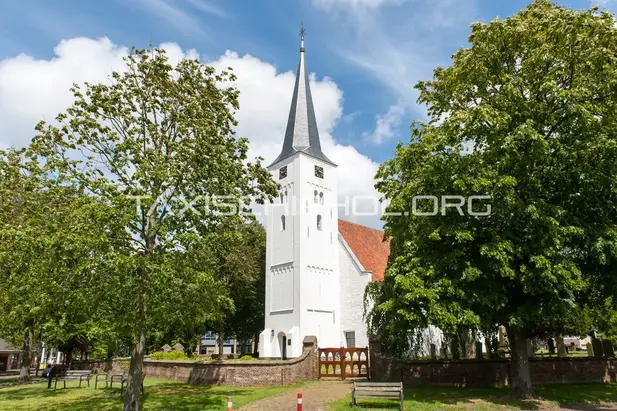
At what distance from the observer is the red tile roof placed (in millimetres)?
38688

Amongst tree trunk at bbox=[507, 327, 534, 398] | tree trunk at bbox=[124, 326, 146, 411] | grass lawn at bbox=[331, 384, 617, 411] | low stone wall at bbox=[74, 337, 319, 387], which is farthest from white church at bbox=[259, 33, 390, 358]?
tree trunk at bbox=[124, 326, 146, 411]

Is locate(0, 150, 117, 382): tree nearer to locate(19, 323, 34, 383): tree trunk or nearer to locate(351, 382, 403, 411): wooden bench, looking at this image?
locate(351, 382, 403, 411): wooden bench

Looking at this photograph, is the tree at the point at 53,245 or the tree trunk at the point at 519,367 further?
the tree trunk at the point at 519,367

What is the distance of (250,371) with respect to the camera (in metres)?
19.8

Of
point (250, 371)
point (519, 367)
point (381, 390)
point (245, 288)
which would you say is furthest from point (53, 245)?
point (245, 288)

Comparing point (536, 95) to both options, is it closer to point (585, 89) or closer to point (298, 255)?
point (585, 89)

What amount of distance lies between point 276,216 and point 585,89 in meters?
27.9

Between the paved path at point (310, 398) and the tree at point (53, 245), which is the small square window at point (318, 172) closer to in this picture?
the paved path at point (310, 398)

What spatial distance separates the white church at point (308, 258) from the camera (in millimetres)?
34812

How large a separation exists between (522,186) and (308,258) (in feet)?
74.7

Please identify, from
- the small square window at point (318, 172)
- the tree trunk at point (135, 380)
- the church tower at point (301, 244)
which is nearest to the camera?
the tree trunk at point (135, 380)

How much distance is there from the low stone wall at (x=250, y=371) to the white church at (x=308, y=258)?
1108 centimetres

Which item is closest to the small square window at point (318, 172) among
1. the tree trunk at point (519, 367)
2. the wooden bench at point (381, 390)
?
the tree trunk at point (519, 367)

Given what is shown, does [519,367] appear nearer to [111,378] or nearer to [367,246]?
[111,378]
